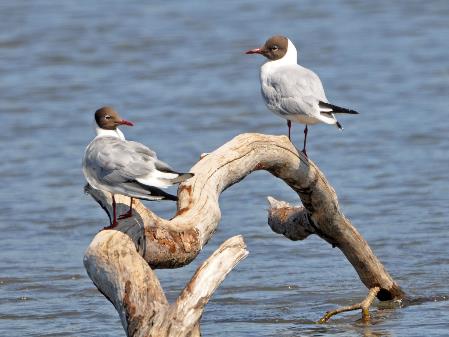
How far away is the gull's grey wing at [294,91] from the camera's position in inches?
276

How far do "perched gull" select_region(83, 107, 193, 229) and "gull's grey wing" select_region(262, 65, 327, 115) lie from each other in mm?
1307

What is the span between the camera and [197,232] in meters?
5.95

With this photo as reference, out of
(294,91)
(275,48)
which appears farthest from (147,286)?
(275,48)

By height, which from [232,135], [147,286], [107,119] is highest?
[107,119]

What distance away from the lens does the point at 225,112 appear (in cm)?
1528

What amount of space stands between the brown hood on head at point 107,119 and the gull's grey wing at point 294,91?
42.1 inches

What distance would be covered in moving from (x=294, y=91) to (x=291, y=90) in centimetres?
4

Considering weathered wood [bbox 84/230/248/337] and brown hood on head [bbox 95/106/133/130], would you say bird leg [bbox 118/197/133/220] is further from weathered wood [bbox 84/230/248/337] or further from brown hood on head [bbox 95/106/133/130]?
brown hood on head [bbox 95/106/133/130]

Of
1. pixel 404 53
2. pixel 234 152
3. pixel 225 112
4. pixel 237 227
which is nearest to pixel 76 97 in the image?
pixel 225 112

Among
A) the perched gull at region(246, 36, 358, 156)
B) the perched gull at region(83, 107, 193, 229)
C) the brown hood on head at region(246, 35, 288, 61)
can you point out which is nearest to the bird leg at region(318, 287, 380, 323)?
the perched gull at region(246, 36, 358, 156)

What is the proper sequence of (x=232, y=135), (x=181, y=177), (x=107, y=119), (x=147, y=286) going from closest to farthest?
(x=147, y=286) → (x=181, y=177) → (x=107, y=119) → (x=232, y=135)

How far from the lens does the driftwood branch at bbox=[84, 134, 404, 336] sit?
5383 mm

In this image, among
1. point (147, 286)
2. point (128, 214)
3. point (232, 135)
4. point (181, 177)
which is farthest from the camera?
point (232, 135)

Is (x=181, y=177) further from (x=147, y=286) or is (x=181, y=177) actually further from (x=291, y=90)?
(x=291, y=90)
